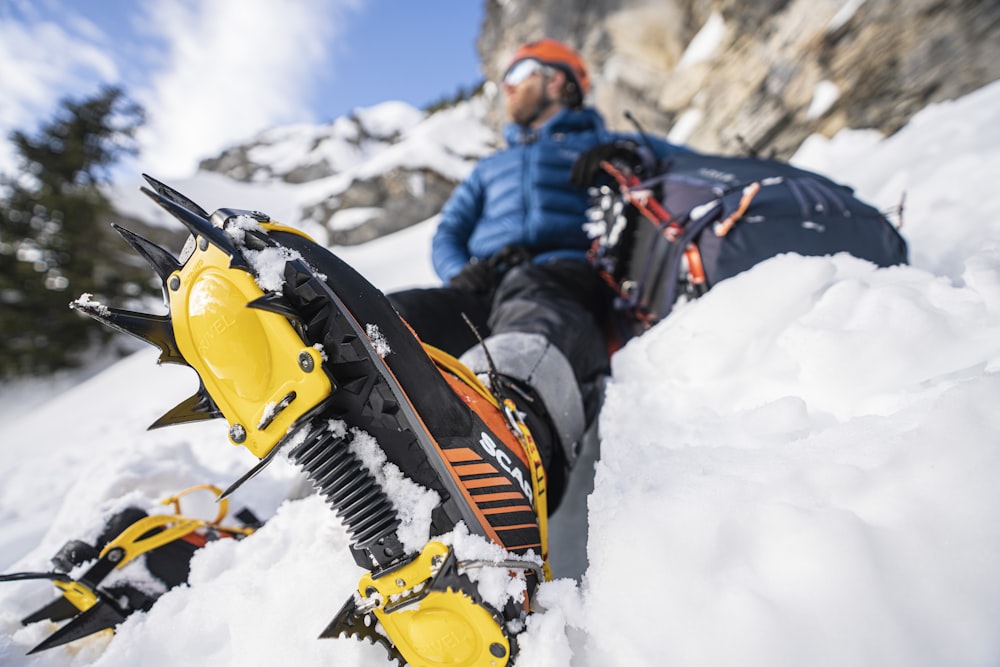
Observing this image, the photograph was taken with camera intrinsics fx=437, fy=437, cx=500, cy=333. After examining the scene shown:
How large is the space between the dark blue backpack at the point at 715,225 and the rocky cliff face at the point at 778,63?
1012mm

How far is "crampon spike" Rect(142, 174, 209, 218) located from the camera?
602 millimetres

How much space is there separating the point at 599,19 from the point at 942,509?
9434 mm

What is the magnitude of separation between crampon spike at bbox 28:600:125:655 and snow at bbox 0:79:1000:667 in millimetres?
36

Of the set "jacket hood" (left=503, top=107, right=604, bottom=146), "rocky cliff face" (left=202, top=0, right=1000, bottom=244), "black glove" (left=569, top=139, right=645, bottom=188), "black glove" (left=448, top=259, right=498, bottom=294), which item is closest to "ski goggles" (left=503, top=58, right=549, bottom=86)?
"jacket hood" (left=503, top=107, right=604, bottom=146)

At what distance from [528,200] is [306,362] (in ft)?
5.28

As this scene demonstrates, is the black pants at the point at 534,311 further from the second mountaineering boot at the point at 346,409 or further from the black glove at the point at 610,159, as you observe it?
the second mountaineering boot at the point at 346,409

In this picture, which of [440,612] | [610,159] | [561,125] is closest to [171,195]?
[440,612]

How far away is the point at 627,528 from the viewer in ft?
2.01

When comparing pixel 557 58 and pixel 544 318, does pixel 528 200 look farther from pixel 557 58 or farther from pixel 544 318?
pixel 557 58

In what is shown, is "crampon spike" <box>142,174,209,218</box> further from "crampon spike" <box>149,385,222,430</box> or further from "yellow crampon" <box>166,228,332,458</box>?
"crampon spike" <box>149,385,222,430</box>

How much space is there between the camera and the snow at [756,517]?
47 centimetres

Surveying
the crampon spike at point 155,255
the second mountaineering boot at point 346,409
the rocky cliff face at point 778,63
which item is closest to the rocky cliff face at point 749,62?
the rocky cliff face at point 778,63

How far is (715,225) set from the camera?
1238 mm

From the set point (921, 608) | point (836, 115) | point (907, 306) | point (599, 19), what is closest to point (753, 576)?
point (921, 608)
